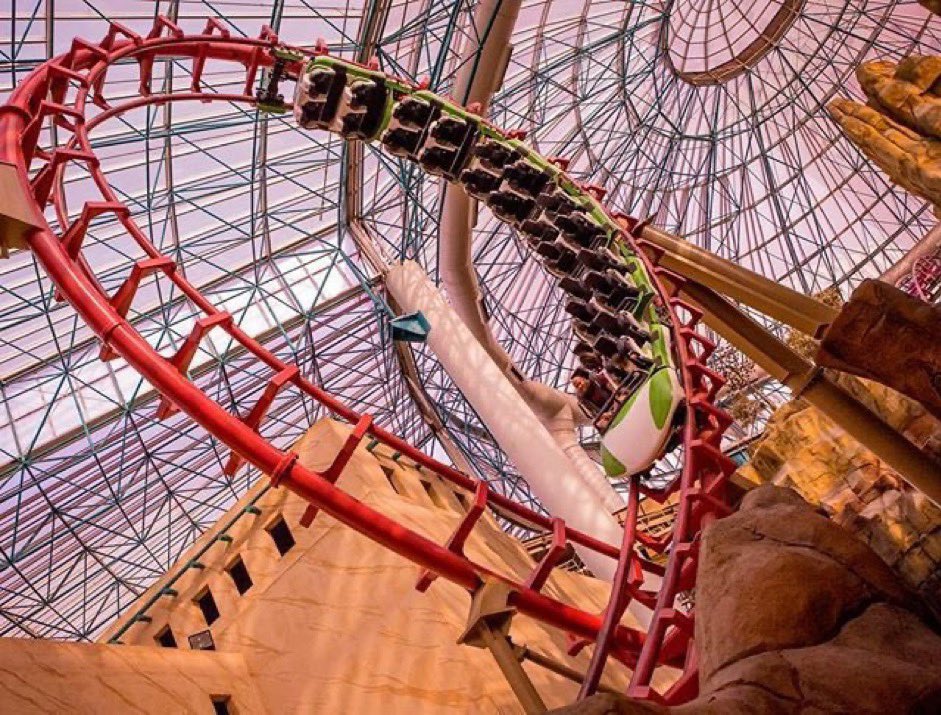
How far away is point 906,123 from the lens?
502 inches

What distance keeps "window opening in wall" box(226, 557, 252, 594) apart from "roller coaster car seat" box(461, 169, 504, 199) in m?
7.74

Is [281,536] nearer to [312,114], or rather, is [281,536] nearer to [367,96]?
[312,114]

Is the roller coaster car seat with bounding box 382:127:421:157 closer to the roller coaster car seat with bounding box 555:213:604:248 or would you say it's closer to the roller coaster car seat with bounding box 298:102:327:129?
the roller coaster car seat with bounding box 298:102:327:129

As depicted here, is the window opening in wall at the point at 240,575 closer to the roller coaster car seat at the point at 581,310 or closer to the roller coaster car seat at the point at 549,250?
the roller coaster car seat at the point at 581,310

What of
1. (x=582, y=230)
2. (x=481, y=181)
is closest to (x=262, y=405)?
(x=582, y=230)

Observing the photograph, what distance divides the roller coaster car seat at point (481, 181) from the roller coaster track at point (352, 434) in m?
2.87

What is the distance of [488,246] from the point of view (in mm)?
32500

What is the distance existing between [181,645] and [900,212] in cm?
3274

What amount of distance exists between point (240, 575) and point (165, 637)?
164 cm

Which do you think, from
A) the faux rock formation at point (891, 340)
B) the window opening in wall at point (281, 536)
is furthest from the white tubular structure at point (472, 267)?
the faux rock formation at point (891, 340)

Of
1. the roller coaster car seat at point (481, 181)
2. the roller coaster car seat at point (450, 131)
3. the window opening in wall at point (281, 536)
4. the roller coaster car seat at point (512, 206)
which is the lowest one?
the window opening in wall at point (281, 536)

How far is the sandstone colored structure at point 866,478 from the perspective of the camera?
8688 mm

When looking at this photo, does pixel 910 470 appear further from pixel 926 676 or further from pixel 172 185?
pixel 172 185

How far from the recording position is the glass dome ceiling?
22953mm
